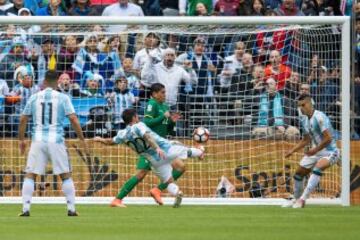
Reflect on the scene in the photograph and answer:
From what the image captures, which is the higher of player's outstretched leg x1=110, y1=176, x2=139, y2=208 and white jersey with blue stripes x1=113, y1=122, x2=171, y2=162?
white jersey with blue stripes x1=113, y1=122, x2=171, y2=162

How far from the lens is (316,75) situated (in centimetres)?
2239

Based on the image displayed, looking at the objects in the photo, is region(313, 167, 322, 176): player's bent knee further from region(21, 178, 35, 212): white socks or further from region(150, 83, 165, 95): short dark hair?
region(21, 178, 35, 212): white socks

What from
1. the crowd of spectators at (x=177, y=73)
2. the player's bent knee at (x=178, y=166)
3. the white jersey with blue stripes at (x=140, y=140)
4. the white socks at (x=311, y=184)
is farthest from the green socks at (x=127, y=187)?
the white socks at (x=311, y=184)

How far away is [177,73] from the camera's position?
22594 millimetres

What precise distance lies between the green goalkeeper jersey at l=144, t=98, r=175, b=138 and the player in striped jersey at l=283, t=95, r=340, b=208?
2.19 m

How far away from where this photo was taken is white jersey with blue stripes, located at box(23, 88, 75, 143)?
17516 millimetres

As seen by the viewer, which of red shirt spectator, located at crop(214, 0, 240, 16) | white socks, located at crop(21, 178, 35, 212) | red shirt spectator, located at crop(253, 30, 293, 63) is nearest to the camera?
white socks, located at crop(21, 178, 35, 212)

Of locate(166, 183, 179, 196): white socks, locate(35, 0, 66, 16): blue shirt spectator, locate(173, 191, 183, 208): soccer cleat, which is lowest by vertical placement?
locate(173, 191, 183, 208): soccer cleat

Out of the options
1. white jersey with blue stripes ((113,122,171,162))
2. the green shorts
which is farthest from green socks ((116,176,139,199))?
white jersey with blue stripes ((113,122,171,162))

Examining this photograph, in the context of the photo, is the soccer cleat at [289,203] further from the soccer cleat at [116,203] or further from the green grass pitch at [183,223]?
the soccer cleat at [116,203]

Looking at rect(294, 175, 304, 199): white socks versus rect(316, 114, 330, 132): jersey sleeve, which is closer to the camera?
rect(316, 114, 330, 132): jersey sleeve

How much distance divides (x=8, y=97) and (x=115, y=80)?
1.92 metres

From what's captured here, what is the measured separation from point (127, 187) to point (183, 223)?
432 centimetres

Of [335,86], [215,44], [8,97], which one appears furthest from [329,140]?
[8,97]
